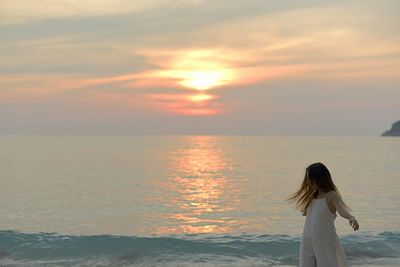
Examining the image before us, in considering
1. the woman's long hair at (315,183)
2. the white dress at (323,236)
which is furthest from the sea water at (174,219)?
the woman's long hair at (315,183)

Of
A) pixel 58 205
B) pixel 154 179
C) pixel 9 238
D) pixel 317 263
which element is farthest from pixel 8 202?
pixel 317 263

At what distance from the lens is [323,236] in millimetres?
6777

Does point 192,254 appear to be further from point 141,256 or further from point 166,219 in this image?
point 166,219

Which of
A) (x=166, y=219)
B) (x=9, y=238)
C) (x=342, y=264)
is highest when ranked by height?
(x=166, y=219)

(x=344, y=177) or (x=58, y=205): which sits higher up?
(x=344, y=177)

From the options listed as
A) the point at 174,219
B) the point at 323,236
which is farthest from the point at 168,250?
the point at 323,236

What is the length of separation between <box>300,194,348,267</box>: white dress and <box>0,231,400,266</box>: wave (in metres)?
10.4

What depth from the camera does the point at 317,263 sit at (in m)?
6.82

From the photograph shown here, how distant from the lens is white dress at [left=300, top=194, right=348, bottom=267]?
6.76 m

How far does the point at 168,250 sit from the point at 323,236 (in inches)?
544

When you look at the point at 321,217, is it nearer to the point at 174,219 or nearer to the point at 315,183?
the point at 315,183

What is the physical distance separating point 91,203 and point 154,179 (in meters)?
21.6

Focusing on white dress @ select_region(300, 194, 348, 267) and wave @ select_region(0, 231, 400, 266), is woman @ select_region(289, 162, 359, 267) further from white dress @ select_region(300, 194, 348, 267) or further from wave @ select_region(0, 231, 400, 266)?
wave @ select_region(0, 231, 400, 266)

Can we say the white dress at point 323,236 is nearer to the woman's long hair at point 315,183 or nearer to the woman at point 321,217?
the woman at point 321,217
